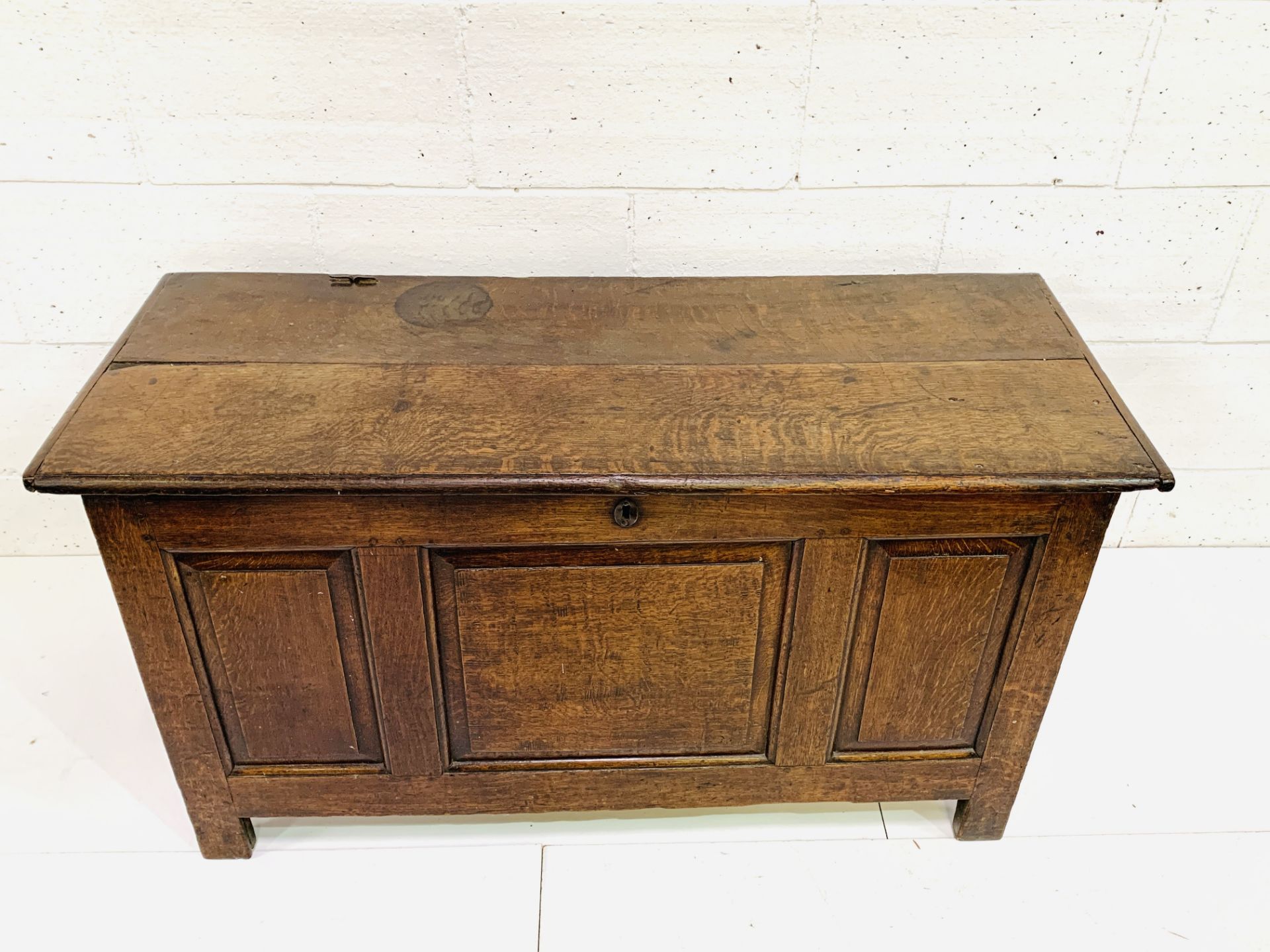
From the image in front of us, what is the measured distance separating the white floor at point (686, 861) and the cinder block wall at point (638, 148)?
70 cm

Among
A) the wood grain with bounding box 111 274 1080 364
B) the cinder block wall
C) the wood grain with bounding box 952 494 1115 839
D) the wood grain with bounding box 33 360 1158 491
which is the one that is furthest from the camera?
the cinder block wall

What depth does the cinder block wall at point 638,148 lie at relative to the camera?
66.9 inches

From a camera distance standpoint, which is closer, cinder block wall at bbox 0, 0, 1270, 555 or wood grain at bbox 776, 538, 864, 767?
wood grain at bbox 776, 538, 864, 767

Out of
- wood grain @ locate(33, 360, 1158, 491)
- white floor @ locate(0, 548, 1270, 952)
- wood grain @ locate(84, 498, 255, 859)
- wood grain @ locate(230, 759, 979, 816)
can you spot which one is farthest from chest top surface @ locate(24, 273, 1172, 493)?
white floor @ locate(0, 548, 1270, 952)

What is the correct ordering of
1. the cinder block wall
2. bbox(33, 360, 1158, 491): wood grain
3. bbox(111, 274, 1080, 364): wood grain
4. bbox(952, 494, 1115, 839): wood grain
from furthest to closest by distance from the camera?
the cinder block wall, bbox(111, 274, 1080, 364): wood grain, bbox(952, 494, 1115, 839): wood grain, bbox(33, 360, 1158, 491): wood grain

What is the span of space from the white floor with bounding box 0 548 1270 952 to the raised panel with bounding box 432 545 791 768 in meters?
0.19

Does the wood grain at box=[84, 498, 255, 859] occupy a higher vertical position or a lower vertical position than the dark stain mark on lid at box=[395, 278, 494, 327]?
lower

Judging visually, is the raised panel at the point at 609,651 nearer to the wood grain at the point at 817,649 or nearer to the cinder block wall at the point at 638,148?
the wood grain at the point at 817,649

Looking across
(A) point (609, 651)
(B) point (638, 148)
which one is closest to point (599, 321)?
(B) point (638, 148)

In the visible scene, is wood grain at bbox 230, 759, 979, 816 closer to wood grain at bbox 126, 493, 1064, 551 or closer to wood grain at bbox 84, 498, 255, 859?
wood grain at bbox 84, 498, 255, 859

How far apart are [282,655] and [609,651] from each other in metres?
0.45

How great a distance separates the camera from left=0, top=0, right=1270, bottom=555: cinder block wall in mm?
1698

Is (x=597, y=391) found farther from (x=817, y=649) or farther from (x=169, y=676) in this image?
(x=169, y=676)

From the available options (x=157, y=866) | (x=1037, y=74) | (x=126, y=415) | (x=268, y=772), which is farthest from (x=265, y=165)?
(x=1037, y=74)
